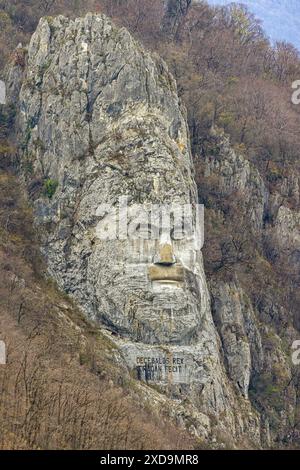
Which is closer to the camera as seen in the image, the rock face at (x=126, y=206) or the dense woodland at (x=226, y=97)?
the rock face at (x=126, y=206)

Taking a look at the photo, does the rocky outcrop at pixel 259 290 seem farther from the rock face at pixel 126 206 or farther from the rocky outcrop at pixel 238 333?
the rock face at pixel 126 206

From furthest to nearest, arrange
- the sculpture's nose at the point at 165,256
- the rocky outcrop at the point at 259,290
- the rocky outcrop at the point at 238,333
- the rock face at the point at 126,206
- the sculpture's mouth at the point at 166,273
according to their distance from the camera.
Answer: the rocky outcrop at the point at 259,290 < the rocky outcrop at the point at 238,333 < the sculpture's nose at the point at 165,256 < the sculpture's mouth at the point at 166,273 < the rock face at the point at 126,206

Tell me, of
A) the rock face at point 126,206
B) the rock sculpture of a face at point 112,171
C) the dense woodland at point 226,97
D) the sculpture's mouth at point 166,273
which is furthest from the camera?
the dense woodland at point 226,97

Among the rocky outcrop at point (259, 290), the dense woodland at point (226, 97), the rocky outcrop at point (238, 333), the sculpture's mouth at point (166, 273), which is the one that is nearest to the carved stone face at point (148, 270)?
the sculpture's mouth at point (166, 273)

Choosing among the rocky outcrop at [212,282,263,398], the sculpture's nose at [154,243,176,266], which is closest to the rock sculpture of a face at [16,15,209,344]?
the sculpture's nose at [154,243,176,266]

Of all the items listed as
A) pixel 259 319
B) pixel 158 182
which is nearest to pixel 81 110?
pixel 158 182

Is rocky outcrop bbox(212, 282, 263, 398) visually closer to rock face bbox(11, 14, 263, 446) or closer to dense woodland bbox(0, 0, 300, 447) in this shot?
rock face bbox(11, 14, 263, 446)
